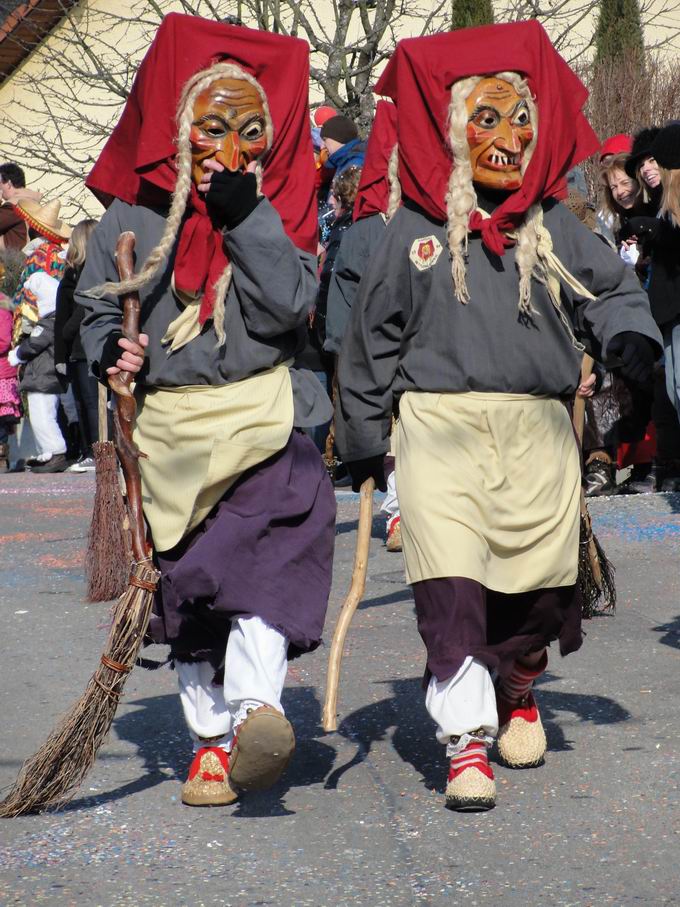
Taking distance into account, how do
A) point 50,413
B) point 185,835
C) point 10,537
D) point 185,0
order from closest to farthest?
point 185,835 < point 10,537 < point 50,413 < point 185,0

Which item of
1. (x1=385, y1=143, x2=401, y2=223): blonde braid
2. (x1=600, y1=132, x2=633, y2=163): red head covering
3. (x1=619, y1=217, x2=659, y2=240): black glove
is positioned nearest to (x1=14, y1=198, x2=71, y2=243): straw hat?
(x1=600, y1=132, x2=633, y2=163): red head covering

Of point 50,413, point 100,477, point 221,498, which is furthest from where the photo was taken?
point 50,413

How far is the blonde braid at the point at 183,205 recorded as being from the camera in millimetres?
4250

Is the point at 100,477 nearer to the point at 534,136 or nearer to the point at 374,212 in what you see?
the point at 374,212

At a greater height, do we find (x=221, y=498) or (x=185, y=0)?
(x=185, y=0)

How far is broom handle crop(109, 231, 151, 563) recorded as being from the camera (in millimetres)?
4277

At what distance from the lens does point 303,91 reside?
4.54m

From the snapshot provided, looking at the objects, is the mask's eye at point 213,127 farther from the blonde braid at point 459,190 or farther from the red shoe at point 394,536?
the red shoe at point 394,536

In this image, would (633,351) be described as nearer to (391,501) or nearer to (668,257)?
(668,257)

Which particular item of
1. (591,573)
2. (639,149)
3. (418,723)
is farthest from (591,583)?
(639,149)

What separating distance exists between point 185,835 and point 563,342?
5.42 feet

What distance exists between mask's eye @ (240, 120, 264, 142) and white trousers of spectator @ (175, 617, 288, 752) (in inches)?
51.6

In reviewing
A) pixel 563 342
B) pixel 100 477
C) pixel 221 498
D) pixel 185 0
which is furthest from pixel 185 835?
pixel 185 0

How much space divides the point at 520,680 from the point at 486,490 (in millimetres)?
612
